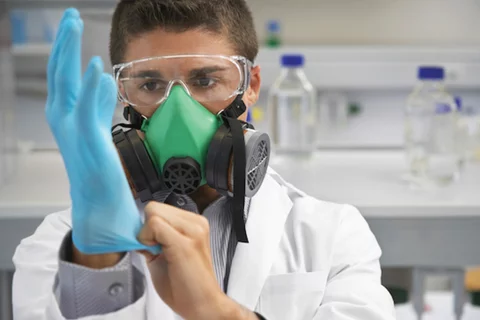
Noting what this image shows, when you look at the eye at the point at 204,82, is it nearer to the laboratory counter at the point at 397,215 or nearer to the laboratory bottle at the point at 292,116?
the laboratory counter at the point at 397,215

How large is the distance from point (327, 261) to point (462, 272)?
84 centimetres

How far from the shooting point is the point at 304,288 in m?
1.11

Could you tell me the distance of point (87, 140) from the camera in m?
0.65

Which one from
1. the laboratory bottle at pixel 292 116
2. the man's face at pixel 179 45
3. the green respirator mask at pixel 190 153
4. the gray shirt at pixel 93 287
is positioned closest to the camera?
the gray shirt at pixel 93 287

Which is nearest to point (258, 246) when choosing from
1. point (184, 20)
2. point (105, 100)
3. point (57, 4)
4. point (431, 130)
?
point (184, 20)

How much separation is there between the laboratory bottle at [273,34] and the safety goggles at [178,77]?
2360 mm

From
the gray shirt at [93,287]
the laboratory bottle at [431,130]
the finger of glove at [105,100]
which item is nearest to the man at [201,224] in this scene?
the gray shirt at [93,287]

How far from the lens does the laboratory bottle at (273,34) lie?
11.4ft

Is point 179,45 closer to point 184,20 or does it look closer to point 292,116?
point 184,20

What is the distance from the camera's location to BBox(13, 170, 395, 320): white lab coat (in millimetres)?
1058

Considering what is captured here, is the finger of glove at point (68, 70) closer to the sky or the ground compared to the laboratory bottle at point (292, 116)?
closer to the sky

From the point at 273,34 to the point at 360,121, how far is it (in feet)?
2.29

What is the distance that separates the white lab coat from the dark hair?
32 cm

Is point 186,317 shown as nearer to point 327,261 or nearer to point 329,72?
point 327,261
